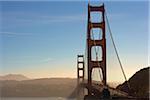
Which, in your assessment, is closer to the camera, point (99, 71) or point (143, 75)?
point (99, 71)

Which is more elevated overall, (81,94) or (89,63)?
(89,63)

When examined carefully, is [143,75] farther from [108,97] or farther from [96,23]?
[108,97]

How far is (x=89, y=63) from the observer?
803 inches

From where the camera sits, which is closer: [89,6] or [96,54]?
[96,54]

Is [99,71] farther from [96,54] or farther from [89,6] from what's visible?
[89,6]

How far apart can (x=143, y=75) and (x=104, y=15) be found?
3.60 meters

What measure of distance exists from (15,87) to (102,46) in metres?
120

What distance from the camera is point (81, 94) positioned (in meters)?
22.7

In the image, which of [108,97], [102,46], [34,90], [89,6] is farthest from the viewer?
[34,90]

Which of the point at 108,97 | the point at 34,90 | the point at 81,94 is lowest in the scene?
the point at 34,90

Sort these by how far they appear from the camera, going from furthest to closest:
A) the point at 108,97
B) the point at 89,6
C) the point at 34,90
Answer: the point at 34,90 → the point at 89,6 → the point at 108,97

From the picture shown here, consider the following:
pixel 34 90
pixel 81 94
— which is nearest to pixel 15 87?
pixel 34 90

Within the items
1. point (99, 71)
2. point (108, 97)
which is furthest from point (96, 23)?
point (108, 97)

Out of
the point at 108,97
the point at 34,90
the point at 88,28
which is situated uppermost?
the point at 88,28
